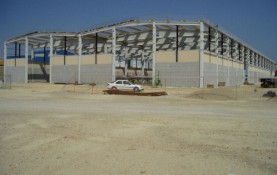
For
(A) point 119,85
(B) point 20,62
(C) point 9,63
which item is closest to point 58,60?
(B) point 20,62

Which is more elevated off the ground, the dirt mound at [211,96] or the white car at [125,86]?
the white car at [125,86]

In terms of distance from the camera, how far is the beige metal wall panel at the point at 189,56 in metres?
42.8

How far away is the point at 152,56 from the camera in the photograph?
4897 cm

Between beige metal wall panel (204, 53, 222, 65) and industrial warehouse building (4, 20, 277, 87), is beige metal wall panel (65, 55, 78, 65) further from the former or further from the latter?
beige metal wall panel (204, 53, 222, 65)

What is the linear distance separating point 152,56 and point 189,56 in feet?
25.0

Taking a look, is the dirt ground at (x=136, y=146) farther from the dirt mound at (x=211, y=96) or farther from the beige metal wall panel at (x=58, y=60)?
the beige metal wall panel at (x=58, y=60)

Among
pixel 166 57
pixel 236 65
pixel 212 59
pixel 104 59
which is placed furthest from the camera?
pixel 236 65

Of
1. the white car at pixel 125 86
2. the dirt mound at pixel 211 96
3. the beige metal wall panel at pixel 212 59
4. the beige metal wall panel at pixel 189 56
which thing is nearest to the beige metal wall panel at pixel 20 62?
the white car at pixel 125 86

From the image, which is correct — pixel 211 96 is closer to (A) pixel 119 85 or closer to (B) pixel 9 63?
(A) pixel 119 85

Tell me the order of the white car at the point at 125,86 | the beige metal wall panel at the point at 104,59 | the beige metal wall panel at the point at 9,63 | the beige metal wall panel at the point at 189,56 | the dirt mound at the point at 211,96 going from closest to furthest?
1. the dirt mound at the point at 211,96
2. the white car at the point at 125,86
3. the beige metal wall panel at the point at 189,56
4. the beige metal wall panel at the point at 104,59
5. the beige metal wall panel at the point at 9,63

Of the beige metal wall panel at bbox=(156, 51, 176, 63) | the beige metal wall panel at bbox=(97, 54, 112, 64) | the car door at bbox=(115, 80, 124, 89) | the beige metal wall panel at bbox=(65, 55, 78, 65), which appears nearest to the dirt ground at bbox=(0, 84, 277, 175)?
the car door at bbox=(115, 80, 124, 89)

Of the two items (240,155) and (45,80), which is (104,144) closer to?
(240,155)

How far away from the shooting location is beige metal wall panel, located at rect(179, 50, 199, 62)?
42816 millimetres

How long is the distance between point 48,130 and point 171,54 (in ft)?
114
